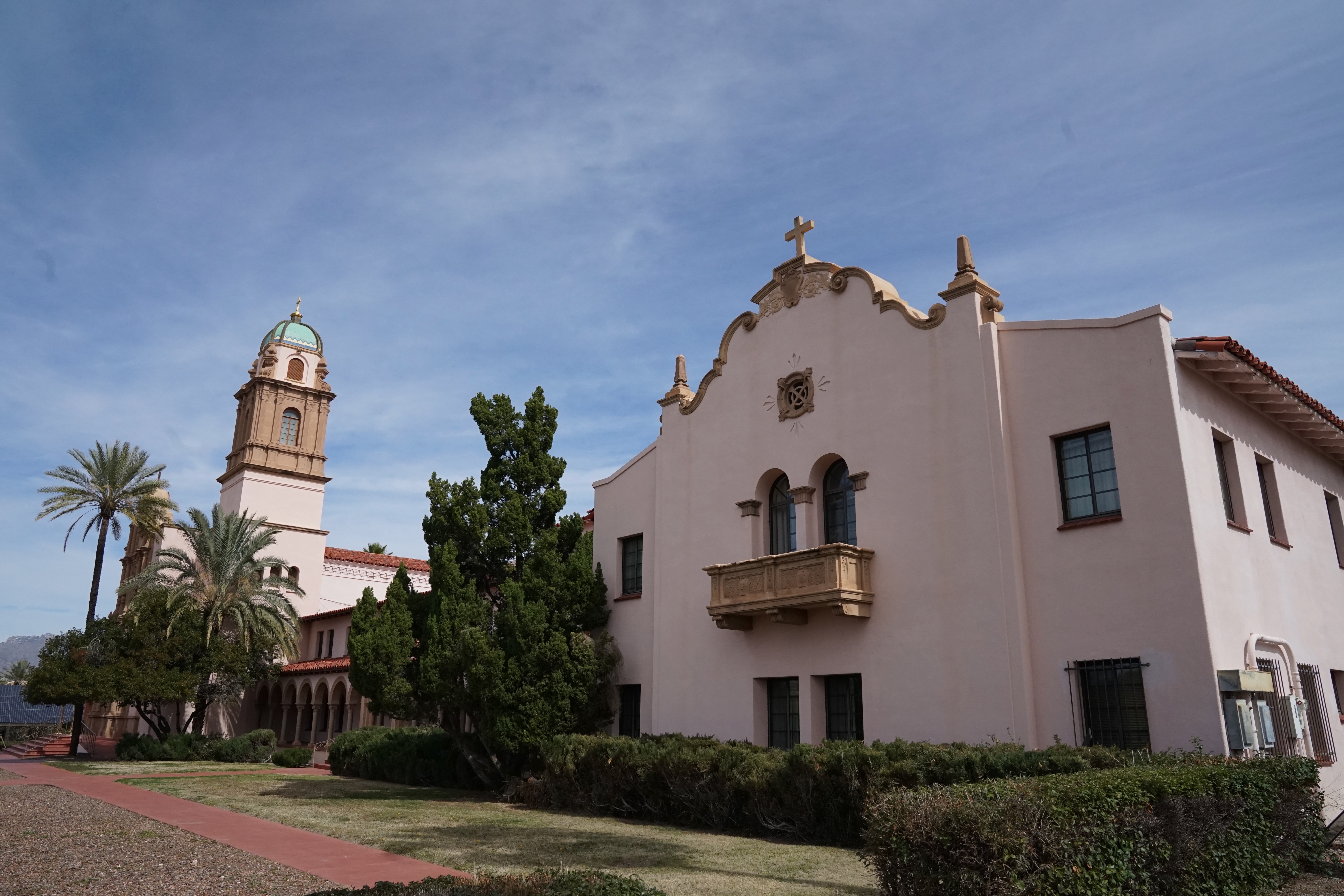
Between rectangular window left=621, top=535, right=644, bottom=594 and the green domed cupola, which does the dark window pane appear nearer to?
rectangular window left=621, top=535, right=644, bottom=594

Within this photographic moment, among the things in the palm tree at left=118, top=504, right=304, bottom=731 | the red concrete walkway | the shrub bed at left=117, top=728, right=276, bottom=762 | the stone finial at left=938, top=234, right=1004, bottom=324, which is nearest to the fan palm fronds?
the palm tree at left=118, top=504, right=304, bottom=731

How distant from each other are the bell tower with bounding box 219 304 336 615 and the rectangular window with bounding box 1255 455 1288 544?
40.2m

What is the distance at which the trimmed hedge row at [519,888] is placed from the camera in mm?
6516

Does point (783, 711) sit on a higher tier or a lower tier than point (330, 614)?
lower

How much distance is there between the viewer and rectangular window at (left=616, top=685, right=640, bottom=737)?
2148 cm

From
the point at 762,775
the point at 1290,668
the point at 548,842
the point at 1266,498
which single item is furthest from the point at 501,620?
the point at 1266,498

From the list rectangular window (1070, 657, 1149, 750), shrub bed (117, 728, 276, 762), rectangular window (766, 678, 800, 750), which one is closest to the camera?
rectangular window (1070, 657, 1149, 750)

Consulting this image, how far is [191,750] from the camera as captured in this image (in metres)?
34.8

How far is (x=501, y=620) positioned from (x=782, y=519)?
6.75 m

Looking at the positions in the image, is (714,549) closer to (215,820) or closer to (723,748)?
(723,748)

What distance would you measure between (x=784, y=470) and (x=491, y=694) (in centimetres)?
799

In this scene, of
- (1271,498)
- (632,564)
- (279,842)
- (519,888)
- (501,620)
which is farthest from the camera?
(632,564)

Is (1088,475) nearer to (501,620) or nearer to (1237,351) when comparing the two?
→ (1237,351)

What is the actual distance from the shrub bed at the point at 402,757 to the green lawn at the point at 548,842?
2.42 metres
